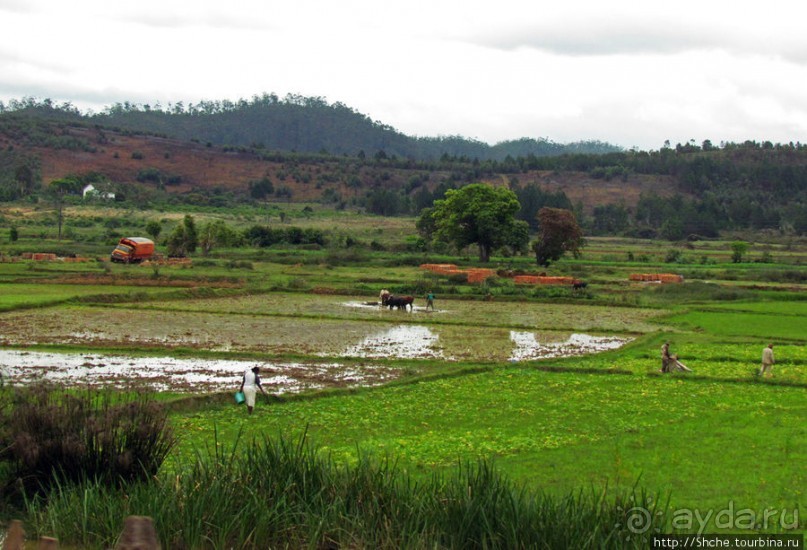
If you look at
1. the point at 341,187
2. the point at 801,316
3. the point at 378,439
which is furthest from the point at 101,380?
the point at 341,187

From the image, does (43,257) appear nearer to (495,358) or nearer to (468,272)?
(468,272)

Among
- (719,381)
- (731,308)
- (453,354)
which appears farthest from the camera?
(731,308)

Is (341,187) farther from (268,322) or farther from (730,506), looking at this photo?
(730,506)

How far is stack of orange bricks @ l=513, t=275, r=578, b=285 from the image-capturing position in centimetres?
5228

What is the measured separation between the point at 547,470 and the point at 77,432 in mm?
6535

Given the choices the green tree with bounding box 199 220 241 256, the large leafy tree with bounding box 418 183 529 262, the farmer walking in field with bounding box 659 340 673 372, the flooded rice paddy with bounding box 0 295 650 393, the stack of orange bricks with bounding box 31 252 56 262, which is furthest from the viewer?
the large leafy tree with bounding box 418 183 529 262

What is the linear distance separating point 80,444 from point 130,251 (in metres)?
49.0

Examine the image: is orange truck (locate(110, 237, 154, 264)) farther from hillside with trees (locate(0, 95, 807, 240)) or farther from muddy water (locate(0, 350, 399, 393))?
hillside with trees (locate(0, 95, 807, 240))

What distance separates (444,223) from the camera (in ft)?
233

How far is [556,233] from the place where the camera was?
6575cm

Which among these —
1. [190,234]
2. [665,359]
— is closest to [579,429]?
[665,359]

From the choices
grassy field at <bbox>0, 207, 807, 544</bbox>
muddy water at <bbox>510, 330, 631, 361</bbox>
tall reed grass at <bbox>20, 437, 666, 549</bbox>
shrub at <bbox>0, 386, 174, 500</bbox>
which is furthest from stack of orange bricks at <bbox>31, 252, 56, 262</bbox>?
tall reed grass at <bbox>20, 437, 666, 549</bbox>

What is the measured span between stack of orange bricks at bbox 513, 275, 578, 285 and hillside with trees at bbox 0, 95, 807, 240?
54.5 m

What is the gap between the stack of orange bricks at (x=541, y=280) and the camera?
5228 centimetres
